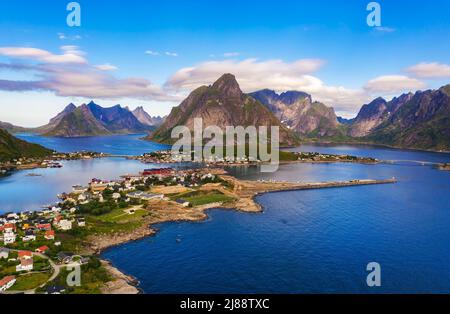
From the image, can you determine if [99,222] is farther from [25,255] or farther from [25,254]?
[25,255]

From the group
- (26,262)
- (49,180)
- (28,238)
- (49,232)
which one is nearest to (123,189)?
(49,180)

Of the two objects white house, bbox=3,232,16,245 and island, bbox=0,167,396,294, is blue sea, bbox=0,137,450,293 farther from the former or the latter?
white house, bbox=3,232,16,245

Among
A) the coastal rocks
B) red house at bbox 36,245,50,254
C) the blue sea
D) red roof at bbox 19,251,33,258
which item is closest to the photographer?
the coastal rocks

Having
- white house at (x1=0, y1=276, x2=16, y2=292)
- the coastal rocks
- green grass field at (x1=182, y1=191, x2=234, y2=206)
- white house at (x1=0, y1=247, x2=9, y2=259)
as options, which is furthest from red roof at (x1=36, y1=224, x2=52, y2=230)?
green grass field at (x1=182, y1=191, x2=234, y2=206)

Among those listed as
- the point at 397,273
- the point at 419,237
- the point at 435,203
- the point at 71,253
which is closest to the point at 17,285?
the point at 71,253

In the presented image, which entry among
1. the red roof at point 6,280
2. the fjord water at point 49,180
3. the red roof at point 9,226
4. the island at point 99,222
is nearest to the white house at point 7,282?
the red roof at point 6,280

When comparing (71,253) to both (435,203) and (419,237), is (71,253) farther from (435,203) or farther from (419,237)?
(435,203)

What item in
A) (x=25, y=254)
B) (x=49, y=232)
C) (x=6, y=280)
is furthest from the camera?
(x=49, y=232)
